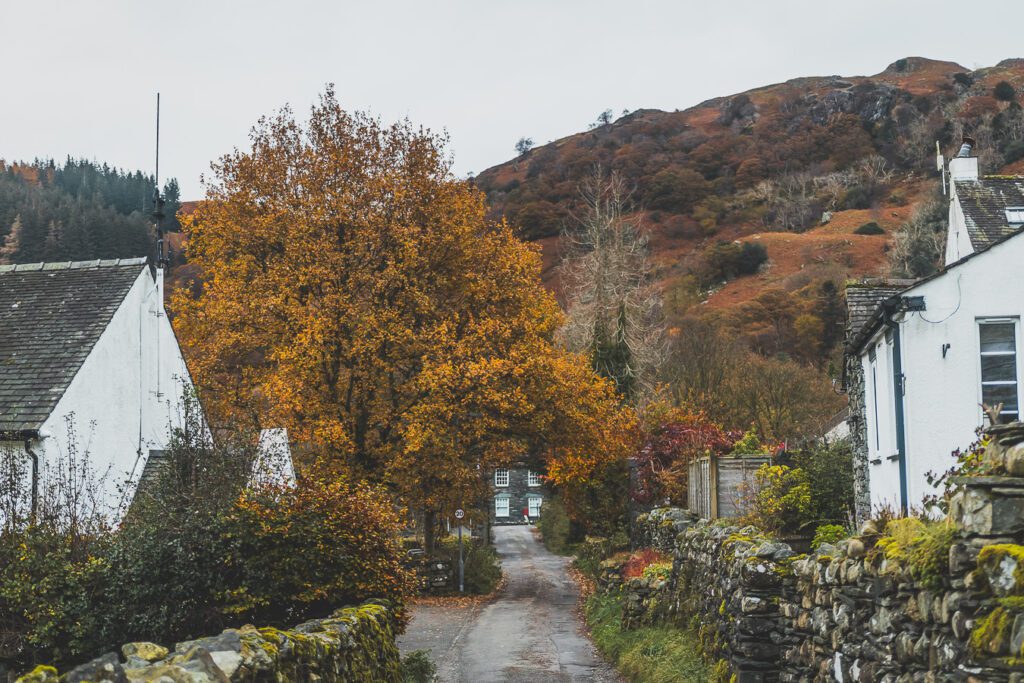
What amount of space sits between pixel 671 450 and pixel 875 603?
24.1 meters

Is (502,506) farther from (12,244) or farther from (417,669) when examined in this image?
(417,669)

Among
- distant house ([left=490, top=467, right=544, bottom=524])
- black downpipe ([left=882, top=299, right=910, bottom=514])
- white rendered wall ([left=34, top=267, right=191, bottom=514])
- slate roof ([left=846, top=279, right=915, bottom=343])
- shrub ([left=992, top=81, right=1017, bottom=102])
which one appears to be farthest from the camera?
shrub ([left=992, top=81, right=1017, bottom=102])

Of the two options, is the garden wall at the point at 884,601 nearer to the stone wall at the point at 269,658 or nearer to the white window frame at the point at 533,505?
the stone wall at the point at 269,658

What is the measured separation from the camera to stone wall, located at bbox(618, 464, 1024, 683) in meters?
5.54

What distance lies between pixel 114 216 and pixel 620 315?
148ft

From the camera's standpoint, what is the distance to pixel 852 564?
8.45m

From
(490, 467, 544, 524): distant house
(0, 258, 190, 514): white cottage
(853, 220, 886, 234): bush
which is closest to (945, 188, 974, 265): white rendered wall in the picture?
(0, 258, 190, 514): white cottage

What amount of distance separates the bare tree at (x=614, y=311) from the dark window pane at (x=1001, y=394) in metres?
29.5

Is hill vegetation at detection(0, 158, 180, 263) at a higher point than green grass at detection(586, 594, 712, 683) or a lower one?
higher

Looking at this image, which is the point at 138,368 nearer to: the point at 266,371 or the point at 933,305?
the point at 266,371

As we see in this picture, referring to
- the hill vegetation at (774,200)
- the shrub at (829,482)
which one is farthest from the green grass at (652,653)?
the hill vegetation at (774,200)

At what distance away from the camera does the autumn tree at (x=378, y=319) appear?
2911cm

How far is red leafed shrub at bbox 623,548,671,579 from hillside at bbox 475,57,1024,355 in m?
50.2

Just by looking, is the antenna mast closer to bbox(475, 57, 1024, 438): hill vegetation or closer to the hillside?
bbox(475, 57, 1024, 438): hill vegetation
